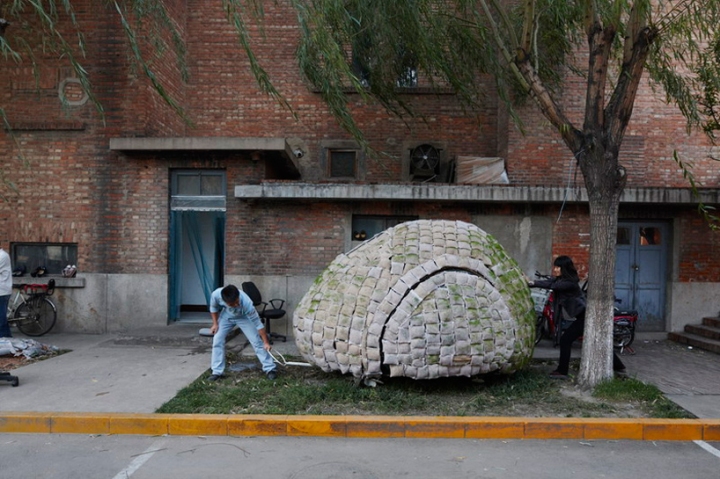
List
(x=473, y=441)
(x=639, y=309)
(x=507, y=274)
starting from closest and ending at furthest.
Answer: (x=473, y=441)
(x=507, y=274)
(x=639, y=309)

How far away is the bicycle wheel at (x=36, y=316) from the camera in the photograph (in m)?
9.37

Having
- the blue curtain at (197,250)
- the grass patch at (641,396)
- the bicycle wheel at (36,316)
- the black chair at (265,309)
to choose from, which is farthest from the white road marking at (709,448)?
the bicycle wheel at (36,316)

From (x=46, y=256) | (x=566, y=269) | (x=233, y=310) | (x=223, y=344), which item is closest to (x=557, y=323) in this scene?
(x=566, y=269)

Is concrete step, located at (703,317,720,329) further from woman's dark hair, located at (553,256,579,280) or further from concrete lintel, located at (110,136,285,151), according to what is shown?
concrete lintel, located at (110,136,285,151)

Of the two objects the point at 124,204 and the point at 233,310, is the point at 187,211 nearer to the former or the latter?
the point at 124,204

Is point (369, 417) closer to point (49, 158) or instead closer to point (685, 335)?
point (685, 335)

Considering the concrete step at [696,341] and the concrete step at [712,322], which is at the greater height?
the concrete step at [712,322]

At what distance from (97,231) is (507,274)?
8531 mm

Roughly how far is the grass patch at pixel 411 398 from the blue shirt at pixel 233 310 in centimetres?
87

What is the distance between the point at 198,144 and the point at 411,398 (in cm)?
668

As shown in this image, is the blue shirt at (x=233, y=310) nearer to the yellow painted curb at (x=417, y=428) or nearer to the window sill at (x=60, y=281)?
the yellow painted curb at (x=417, y=428)

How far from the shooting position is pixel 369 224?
33.1 feet

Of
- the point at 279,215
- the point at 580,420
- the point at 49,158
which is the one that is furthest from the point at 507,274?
the point at 49,158

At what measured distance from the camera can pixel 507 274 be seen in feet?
21.1
